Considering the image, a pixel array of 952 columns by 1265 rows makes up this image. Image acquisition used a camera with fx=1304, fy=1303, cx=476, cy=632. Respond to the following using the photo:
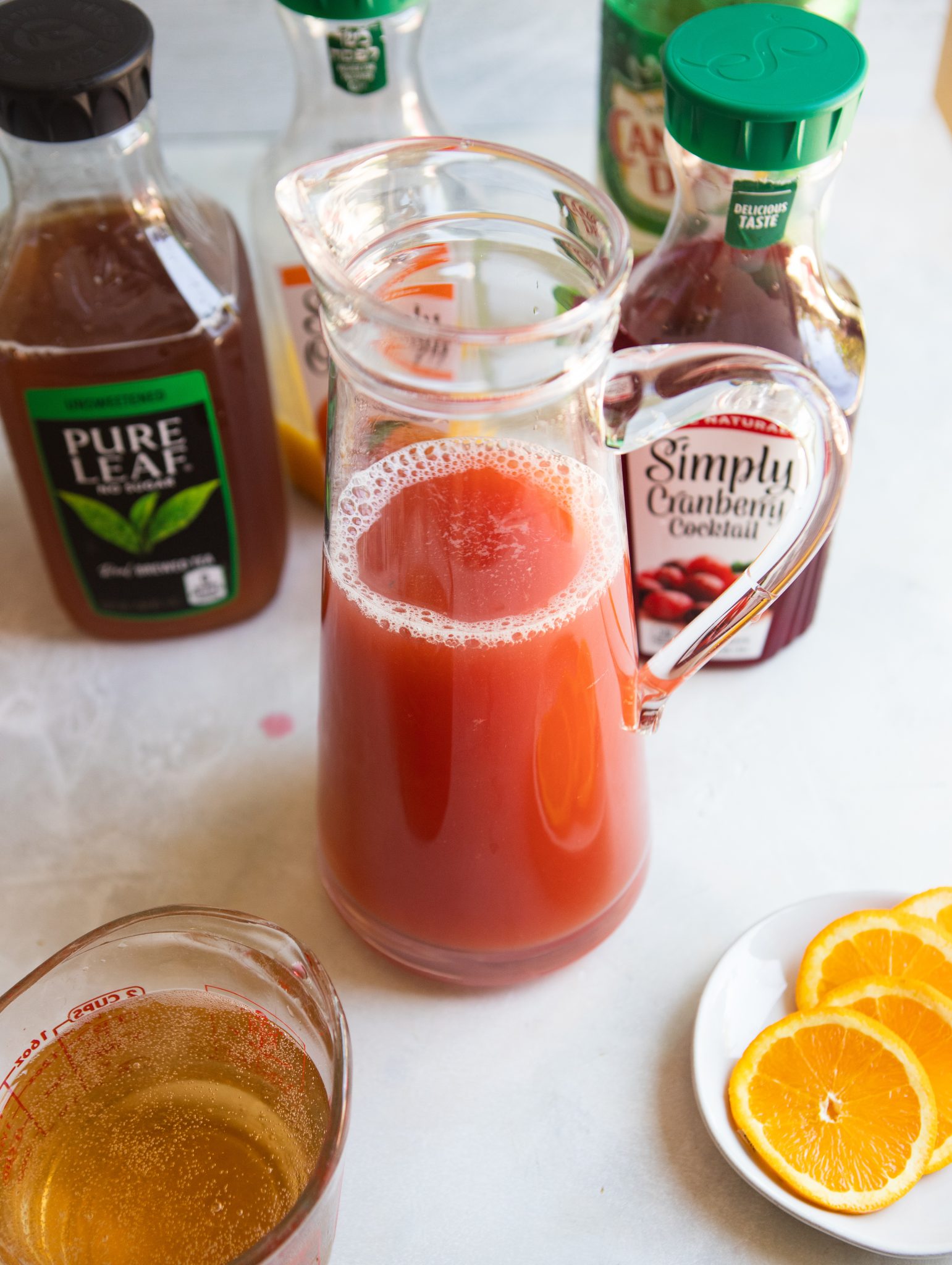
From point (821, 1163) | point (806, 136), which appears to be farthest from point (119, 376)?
point (821, 1163)

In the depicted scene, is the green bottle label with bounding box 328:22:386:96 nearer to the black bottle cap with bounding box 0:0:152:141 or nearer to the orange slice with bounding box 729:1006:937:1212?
the black bottle cap with bounding box 0:0:152:141

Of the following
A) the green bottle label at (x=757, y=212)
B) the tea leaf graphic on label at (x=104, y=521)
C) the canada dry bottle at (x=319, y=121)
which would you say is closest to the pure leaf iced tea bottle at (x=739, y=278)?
the green bottle label at (x=757, y=212)

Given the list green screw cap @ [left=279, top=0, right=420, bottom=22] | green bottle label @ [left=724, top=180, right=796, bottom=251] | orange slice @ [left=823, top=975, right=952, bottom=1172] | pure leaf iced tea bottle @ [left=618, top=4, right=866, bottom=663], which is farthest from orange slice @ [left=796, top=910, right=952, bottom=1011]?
green screw cap @ [left=279, top=0, right=420, bottom=22]

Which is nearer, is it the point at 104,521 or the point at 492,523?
the point at 492,523

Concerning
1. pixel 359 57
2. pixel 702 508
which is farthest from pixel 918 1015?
pixel 359 57

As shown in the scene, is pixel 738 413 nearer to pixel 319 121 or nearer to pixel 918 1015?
pixel 918 1015

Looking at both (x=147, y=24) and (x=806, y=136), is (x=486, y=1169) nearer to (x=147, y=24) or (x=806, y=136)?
(x=806, y=136)

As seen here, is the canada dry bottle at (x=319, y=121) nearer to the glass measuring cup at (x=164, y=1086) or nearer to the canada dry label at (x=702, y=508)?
the canada dry label at (x=702, y=508)
